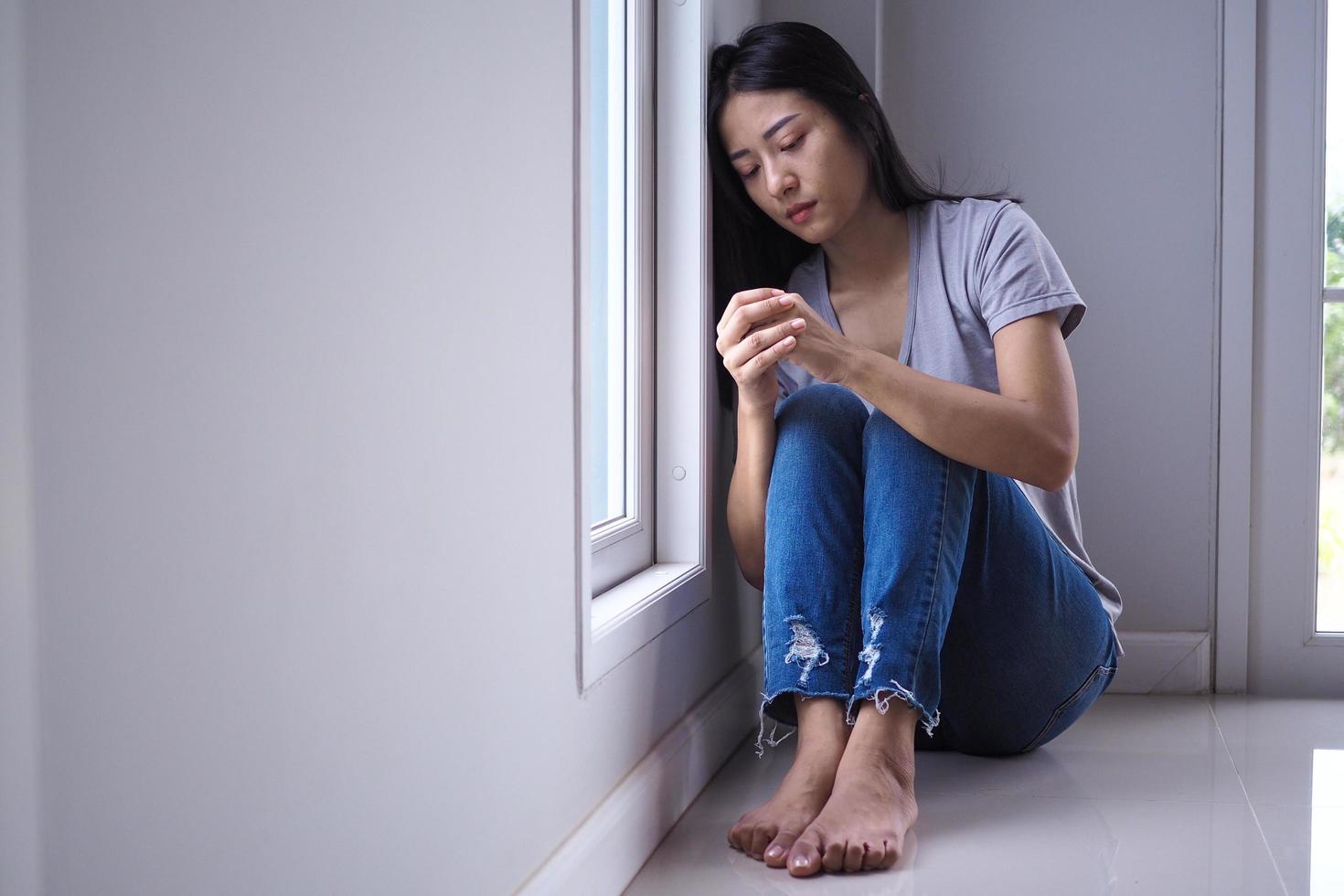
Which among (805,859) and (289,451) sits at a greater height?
(289,451)

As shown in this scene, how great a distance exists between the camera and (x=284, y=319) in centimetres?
52

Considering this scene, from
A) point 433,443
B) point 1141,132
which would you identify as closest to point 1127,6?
point 1141,132

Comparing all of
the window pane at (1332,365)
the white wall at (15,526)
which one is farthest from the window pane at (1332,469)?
the white wall at (15,526)

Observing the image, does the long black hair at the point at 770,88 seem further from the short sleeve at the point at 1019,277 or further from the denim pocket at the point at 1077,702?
the denim pocket at the point at 1077,702

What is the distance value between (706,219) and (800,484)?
0.42 meters

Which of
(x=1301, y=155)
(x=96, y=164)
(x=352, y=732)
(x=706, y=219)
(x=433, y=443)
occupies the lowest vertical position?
(x=352, y=732)

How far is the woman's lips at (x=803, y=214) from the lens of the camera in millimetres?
1446

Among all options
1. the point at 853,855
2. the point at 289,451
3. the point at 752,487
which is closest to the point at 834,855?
the point at 853,855

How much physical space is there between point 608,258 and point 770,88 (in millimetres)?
309

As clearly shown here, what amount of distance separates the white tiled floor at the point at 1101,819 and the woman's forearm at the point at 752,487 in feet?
0.93

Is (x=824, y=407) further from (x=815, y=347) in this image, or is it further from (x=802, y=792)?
(x=802, y=792)

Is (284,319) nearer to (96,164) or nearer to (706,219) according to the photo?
(96,164)

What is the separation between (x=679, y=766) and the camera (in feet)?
4.14

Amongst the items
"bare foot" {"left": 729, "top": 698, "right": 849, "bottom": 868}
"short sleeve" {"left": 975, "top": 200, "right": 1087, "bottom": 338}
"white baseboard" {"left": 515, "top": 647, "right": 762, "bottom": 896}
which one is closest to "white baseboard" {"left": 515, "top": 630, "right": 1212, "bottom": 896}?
"white baseboard" {"left": 515, "top": 647, "right": 762, "bottom": 896}
